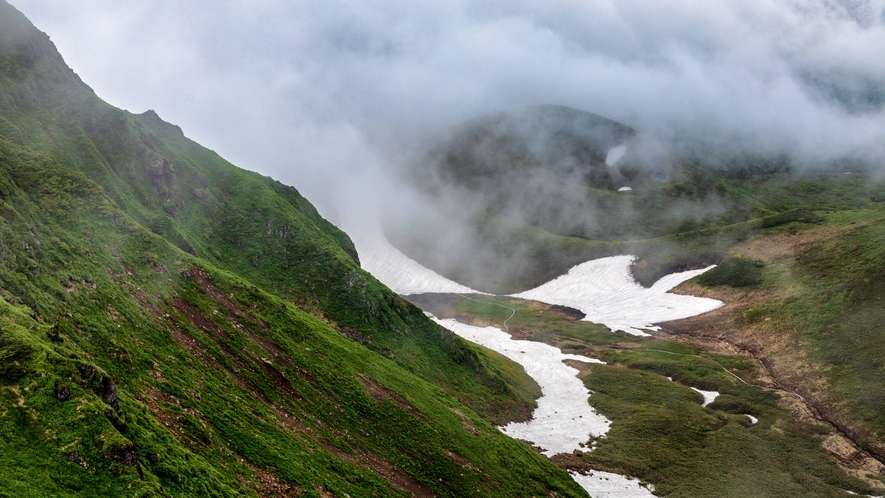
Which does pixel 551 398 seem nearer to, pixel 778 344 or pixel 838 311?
pixel 778 344

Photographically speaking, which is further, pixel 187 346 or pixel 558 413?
pixel 558 413

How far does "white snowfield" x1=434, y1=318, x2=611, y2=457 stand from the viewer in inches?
2633

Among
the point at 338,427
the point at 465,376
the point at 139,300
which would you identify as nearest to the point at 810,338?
the point at 465,376

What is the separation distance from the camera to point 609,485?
2226 inches

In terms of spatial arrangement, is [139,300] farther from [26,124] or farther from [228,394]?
[26,124]

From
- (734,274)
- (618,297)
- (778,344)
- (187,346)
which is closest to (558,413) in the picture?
(778,344)

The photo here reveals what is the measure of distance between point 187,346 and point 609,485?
49.0 meters

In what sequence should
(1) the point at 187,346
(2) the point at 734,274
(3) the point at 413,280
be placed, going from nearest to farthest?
(1) the point at 187,346, (2) the point at 734,274, (3) the point at 413,280

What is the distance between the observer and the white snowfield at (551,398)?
66875 mm

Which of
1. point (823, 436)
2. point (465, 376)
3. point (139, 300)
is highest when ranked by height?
point (823, 436)

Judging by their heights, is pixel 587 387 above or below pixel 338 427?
above

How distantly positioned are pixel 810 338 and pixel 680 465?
5250 cm

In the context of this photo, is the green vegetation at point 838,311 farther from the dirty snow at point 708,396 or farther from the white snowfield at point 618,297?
the white snowfield at point 618,297

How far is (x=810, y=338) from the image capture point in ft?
306
